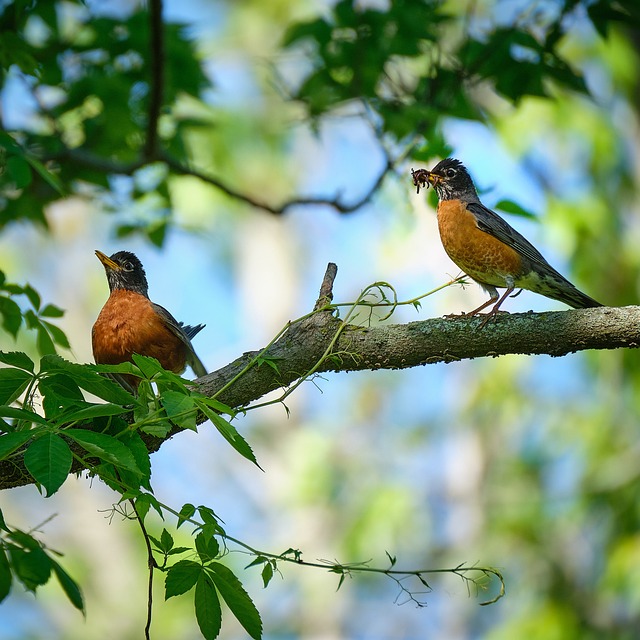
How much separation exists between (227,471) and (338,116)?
41.4 feet

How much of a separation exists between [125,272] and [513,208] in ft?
7.28

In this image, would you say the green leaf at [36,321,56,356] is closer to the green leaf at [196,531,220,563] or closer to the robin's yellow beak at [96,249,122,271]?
the robin's yellow beak at [96,249,122,271]

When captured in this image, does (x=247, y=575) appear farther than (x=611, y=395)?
Yes

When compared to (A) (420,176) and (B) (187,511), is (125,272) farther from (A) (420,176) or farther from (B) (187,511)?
(B) (187,511)

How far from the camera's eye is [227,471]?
16078 mm

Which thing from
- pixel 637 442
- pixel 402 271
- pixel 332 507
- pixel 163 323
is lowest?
pixel 163 323

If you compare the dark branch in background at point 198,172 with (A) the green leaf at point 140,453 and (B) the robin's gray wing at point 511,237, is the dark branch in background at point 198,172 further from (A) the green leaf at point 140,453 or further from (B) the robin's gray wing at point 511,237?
(A) the green leaf at point 140,453

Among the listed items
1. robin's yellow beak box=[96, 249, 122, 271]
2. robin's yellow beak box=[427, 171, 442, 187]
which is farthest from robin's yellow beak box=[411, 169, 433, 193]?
robin's yellow beak box=[96, 249, 122, 271]

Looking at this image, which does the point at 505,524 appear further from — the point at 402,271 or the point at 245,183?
the point at 245,183

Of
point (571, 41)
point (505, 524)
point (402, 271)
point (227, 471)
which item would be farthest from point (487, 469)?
point (227, 471)

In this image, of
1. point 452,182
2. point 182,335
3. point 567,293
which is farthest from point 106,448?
point 452,182

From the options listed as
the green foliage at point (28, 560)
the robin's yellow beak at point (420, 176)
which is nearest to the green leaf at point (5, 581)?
the green foliage at point (28, 560)

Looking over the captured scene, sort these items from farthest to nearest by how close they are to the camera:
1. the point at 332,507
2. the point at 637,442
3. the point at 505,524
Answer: the point at 332,507 < the point at 505,524 < the point at 637,442

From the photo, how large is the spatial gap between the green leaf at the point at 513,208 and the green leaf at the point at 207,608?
5.31ft
